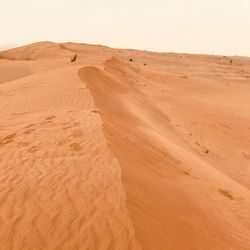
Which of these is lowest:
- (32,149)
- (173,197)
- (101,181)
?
(173,197)

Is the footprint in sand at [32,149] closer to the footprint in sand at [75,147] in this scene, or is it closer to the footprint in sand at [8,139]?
the footprint in sand at [75,147]

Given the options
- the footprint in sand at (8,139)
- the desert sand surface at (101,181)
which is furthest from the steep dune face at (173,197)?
the footprint in sand at (8,139)

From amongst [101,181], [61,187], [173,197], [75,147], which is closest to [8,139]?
[75,147]

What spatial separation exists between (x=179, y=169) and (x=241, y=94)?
1489cm

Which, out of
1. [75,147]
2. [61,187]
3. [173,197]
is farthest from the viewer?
[75,147]

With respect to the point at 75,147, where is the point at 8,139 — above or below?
below

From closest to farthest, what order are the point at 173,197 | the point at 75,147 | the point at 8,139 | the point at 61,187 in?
the point at 61,187
the point at 173,197
the point at 75,147
the point at 8,139

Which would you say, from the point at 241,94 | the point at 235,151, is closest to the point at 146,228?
the point at 235,151

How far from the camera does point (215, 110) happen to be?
605 inches

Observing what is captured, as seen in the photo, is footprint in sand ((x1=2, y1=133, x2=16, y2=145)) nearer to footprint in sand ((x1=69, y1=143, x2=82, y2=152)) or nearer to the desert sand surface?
the desert sand surface

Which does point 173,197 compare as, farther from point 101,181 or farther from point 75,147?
point 75,147

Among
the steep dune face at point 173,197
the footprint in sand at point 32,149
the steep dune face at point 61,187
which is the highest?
the steep dune face at point 61,187

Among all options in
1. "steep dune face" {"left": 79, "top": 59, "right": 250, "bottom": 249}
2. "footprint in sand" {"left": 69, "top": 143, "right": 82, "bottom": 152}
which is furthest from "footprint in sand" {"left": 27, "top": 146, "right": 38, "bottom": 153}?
"steep dune face" {"left": 79, "top": 59, "right": 250, "bottom": 249}

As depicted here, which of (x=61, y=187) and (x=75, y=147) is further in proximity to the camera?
(x=75, y=147)
